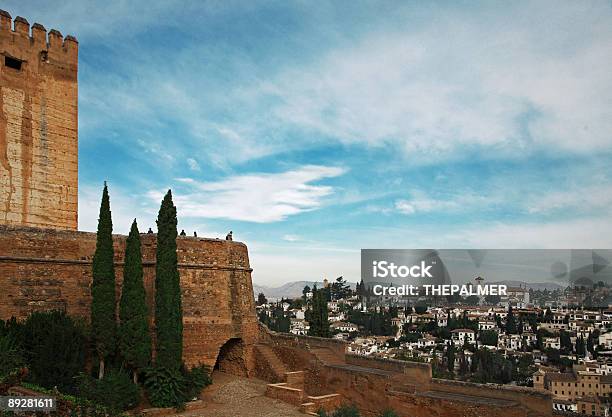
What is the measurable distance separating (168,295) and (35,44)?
34.0 ft

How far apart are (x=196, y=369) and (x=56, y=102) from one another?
410 inches

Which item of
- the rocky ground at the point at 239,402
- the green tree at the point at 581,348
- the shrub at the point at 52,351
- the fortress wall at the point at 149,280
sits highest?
the fortress wall at the point at 149,280

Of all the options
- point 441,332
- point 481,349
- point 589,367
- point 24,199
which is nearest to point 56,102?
point 24,199

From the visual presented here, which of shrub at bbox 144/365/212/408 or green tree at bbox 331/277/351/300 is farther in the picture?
green tree at bbox 331/277/351/300

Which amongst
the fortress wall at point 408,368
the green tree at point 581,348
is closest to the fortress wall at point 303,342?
the fortress wall at point 408,368

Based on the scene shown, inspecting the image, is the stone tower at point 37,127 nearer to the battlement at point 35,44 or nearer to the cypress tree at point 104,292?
the battlement at point 35,44

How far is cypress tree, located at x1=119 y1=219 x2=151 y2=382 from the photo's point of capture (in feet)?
44.2

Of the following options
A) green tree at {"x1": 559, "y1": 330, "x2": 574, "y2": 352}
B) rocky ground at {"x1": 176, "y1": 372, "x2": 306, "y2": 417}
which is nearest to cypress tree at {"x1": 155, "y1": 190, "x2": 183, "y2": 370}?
rocky ground at {"x1": 176, "y1": 372, "x2": 306, "y2": 417}

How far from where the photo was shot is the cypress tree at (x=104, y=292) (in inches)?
524

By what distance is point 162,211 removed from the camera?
14781 mm

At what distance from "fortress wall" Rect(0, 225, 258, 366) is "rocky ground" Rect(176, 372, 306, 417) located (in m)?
1.01

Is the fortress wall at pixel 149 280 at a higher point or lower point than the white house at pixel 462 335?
higher

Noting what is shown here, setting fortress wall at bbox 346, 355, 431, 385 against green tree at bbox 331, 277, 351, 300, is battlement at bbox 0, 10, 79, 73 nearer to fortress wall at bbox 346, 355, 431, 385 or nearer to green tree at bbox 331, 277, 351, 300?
fortress wall at bbox 346, 355, 431, 385

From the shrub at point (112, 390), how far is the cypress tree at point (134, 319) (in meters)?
0.48
